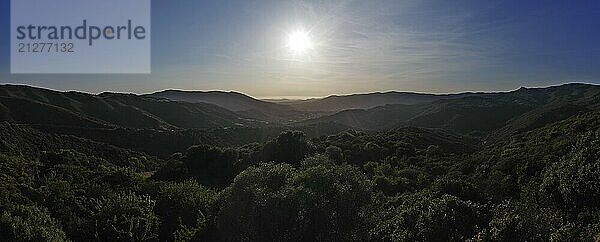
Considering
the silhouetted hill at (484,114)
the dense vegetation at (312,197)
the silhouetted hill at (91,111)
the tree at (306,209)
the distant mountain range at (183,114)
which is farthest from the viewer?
the silhouetted hill at (91,111)

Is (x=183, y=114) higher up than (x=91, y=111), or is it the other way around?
(x=91, y=111)

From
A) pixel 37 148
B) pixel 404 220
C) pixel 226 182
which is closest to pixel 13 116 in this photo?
pixel 37 148

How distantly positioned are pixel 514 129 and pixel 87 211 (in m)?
64.0

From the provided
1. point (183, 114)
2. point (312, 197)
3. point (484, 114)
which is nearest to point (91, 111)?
point (183, 114)

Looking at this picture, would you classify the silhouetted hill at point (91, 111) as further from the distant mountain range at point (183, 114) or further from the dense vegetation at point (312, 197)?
the dense vegetation at point (312, 197)

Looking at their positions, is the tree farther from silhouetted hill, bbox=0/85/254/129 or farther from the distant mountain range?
silhouetted hill, bbox=0/85/254/129

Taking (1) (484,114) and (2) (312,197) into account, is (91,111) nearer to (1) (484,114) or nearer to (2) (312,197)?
(1) (484,114)

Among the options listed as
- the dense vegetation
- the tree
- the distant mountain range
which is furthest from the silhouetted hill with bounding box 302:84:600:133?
the tree

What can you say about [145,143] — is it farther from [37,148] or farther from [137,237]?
[137,237]

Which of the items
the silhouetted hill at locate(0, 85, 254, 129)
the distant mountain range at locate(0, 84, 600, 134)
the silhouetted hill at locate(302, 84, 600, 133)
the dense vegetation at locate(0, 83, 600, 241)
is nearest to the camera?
the dense vegetation at locate(0, 83, 600, 241)

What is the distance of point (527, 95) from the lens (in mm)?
163500

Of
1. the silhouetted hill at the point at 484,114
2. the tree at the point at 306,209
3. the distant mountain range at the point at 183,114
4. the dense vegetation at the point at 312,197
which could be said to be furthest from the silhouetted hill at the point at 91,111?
the tree at the point at 306,209

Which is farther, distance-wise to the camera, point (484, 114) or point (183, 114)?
point (183, 114)

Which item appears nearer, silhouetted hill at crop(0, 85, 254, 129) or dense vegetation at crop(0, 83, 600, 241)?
dense vegetation at crop(0, 83, 600, 241)
